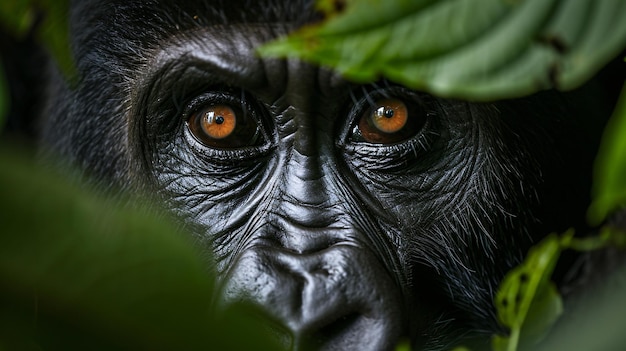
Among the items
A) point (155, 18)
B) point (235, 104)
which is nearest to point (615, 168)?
point (235, 104)

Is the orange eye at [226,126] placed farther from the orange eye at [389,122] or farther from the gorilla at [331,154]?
the orange eye at [389,122]

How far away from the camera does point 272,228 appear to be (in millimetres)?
2564

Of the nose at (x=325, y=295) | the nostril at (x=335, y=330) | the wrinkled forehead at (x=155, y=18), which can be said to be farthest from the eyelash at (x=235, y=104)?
the nostril at (x=335, y=330)

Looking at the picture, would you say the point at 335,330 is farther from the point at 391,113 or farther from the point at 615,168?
the point at 615,168

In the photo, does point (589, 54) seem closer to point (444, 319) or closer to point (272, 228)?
point (272, 228)

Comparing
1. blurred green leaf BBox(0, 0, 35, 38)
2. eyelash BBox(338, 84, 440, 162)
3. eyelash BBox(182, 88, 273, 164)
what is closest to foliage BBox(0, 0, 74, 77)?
blurred green leaf BBox(0, 0, 35, 38)

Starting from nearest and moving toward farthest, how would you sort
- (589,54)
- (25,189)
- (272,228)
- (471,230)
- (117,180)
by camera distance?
(25,189), (589,54), (272,228), (471,230), (117,180)

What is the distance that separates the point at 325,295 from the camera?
7.38ft

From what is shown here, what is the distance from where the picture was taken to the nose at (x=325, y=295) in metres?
2.22

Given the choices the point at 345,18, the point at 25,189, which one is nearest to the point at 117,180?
the point at 345,18

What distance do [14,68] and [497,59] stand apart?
350 centimetres

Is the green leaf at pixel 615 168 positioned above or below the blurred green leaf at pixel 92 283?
above

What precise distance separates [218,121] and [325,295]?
29.5 inches

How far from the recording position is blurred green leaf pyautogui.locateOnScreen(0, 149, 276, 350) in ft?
2.13
